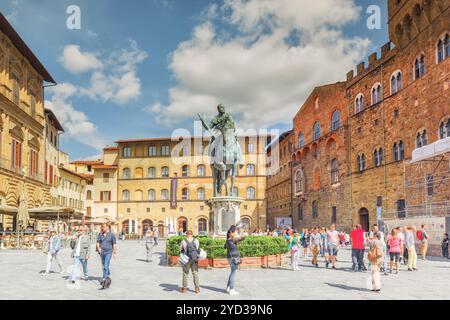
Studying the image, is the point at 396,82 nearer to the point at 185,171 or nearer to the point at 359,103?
the point at 359,103

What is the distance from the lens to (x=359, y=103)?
33.9m

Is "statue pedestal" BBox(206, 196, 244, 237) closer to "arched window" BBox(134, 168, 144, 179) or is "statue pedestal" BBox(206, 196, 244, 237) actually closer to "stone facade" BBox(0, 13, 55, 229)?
"stone facade" BBox(0, 13, 55, 229)

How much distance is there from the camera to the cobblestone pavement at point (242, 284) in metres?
9.07

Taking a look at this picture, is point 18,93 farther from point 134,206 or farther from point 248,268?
point 134,206

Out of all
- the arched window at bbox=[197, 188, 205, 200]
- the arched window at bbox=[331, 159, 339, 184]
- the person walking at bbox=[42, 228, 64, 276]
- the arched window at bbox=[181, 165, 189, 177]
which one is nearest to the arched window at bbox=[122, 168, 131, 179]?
the arched window at bbox=[181, 165, 189, 177]

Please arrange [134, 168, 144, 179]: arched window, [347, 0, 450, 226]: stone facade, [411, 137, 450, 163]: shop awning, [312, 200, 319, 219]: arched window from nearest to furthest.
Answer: [411, 137, 450, 163]: shop awning < [347, 0, 450, 226]: stone facade < [312, 200, 319, 219]: arched window < [134, 168, 144, 179]: arched window

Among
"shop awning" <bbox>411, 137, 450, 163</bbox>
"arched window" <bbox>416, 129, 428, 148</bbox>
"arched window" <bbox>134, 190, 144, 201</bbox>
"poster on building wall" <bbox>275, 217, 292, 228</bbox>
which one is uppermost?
"arched window" <bbox>416, 129, 428, 148</bbox>

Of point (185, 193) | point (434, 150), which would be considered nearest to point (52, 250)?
point (434, 150)

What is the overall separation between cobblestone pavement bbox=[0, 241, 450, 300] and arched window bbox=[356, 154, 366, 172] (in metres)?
19.1

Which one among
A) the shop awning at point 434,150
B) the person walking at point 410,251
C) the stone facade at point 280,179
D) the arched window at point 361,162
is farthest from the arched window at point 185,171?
the person walking at point 410,251

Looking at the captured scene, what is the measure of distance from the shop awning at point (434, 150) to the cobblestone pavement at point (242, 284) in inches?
317

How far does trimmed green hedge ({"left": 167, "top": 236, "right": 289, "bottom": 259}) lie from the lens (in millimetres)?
13336

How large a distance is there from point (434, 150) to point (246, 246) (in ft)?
40.5
